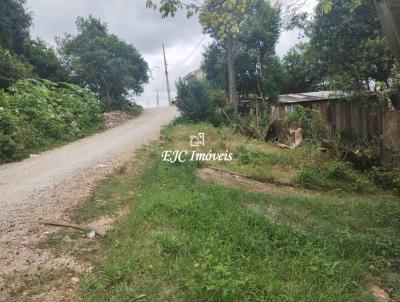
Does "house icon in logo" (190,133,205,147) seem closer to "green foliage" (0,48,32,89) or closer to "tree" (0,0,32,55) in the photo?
"green foliage" (0,48,32,89)

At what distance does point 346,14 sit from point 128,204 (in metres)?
10.2

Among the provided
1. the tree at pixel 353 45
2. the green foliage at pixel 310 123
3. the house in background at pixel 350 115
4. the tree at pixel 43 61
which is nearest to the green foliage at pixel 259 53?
the house in background at pixel 350 115

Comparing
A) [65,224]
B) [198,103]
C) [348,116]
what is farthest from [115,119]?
[65,224]

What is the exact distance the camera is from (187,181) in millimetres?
5559

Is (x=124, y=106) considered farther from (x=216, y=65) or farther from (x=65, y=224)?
(x=65, y=224)

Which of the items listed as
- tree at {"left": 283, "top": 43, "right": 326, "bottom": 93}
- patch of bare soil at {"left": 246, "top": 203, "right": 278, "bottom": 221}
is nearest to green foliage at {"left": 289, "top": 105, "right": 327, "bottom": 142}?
patch of bare soil at {"left": 246, "top": 203, "right": 278, "bottom": 221}

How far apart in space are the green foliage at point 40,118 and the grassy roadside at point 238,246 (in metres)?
4.80

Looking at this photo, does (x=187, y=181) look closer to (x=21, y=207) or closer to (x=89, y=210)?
(x=89, y=210)

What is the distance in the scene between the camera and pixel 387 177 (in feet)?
20.1

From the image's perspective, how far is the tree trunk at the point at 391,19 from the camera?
2238 mm

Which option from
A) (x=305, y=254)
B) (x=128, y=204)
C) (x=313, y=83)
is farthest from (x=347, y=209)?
(x=313, y=83)

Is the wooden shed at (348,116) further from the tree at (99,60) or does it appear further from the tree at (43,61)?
the tree at (43,61)

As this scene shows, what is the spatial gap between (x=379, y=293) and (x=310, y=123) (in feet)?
25.4

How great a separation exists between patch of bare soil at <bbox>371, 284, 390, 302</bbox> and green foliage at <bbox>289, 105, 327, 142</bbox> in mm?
6834
